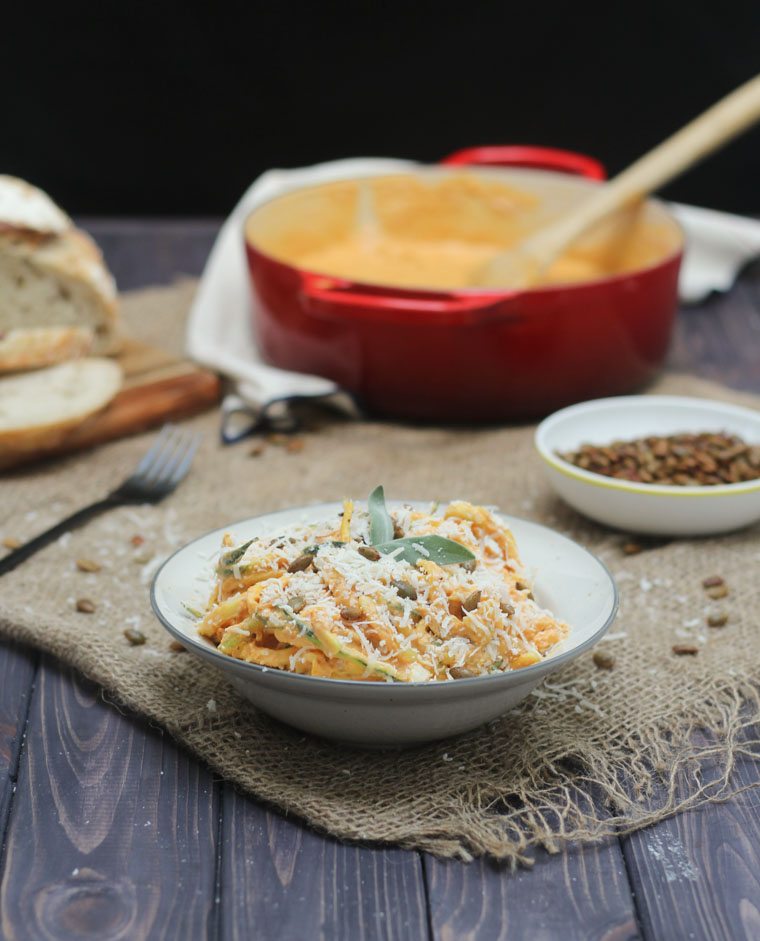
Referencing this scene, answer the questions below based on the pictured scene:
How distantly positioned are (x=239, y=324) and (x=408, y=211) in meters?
0.63

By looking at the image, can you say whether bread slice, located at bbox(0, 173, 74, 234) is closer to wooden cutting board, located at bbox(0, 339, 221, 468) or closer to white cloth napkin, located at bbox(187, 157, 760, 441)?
wooden cutting board, located at bbox(0, 339, 221, 468)

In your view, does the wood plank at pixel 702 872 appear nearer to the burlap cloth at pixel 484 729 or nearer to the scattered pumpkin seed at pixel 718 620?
the burlap cloth at pixel 484 729

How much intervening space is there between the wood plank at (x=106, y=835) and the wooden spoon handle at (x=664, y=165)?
186 cm

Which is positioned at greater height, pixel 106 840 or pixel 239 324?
pixel 106 840

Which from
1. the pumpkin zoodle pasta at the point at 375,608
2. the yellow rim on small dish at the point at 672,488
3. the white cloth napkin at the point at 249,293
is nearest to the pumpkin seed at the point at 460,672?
the pumpkin zoodle pasta at the point at 375,608

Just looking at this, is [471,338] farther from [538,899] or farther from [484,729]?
[538,899]

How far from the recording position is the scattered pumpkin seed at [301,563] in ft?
5.80

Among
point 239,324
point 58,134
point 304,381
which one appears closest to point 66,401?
point 304,381

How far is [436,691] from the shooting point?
65.0 inches

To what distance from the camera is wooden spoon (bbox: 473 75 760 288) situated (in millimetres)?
3303

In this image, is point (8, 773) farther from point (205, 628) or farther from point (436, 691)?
point (436, 691)

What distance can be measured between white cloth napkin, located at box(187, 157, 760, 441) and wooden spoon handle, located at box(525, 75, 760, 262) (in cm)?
25

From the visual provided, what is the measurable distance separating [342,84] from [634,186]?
6.70 feet

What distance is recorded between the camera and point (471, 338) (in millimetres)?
3094
